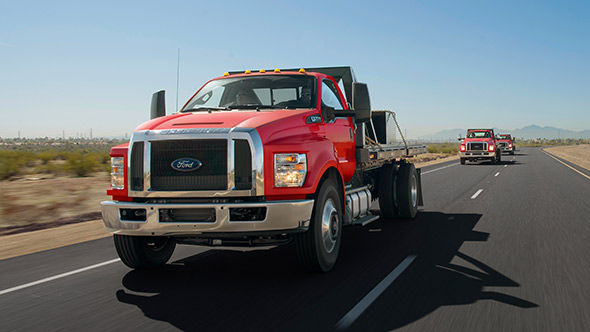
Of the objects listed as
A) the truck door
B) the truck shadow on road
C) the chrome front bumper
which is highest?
the truck door

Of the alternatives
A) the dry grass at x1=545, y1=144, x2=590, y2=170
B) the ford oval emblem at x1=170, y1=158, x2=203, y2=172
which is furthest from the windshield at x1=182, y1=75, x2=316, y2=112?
the dry grass at x1=545, y1=144, x2=590, y2=170

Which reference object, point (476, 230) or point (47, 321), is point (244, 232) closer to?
point (47, 321)

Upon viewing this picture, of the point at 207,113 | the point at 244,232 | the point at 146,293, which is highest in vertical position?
the point at 207,113

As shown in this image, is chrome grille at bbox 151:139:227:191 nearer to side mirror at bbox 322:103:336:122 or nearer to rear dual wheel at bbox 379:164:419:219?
side mirror at bbox 322:103:336:122

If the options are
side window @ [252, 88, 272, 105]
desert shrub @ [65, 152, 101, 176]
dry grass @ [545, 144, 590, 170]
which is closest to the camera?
side window @ [252, 88, 272, 105]

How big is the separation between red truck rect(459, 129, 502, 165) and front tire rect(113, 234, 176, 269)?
30211 millimetres

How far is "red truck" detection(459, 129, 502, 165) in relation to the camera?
34281 millimetres

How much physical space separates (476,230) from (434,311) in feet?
16.2

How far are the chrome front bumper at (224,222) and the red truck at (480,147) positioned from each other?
30598 millimetres

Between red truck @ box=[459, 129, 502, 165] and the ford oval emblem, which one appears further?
red truck @ box=[459, 129, 502, 165]

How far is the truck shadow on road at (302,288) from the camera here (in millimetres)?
4520

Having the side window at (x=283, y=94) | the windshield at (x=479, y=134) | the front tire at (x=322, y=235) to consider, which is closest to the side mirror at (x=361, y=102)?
the side window at (x=283, y=94)

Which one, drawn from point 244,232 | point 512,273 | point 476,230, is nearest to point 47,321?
point 244,232

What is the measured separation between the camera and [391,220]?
10.5 meters
